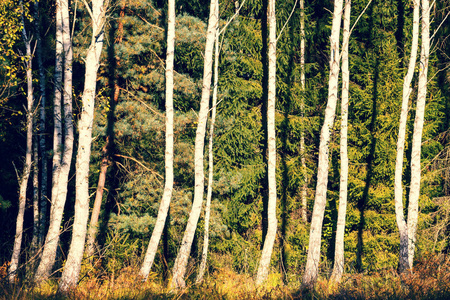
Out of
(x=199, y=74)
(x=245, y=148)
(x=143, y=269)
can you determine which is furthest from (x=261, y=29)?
(x=143, y=269)

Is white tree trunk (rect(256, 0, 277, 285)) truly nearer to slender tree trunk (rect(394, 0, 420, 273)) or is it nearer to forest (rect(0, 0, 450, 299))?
forest (rect(0, 0, 450, 299))

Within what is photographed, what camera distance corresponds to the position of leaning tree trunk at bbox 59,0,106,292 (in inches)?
249

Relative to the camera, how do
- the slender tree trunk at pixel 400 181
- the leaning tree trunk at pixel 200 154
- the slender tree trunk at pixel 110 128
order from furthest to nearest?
the slender tree trunk at pixel 110 128 < the slender tree trunk at pixel 400 181 < the leaning tree trunk at pixel 200 154

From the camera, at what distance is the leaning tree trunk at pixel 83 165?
631 centimetres

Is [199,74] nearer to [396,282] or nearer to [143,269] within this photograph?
[143,269]

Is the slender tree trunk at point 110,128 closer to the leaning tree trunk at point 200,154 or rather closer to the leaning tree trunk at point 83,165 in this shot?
the leaning tree trunk at point 200,154

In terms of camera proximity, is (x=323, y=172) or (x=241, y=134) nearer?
(x=323, y=172)

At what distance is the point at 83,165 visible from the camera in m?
6.62

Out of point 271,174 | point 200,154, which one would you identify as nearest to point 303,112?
point 271,174

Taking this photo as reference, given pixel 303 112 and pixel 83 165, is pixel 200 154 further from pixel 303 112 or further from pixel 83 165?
pixel 303 112

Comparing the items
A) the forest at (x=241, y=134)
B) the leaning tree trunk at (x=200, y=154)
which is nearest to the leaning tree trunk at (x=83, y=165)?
the leaning tree trunk at (x=200, y=154)

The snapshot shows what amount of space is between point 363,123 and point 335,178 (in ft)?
7.15

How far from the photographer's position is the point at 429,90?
47.4 feet

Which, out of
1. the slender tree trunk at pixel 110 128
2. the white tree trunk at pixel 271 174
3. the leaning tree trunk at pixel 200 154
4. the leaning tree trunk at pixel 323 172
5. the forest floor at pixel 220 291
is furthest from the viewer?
the slender tree trunk at pixel 110 128
